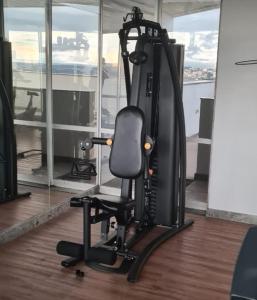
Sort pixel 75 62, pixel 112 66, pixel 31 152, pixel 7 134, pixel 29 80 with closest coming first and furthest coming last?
pixel 7 134
pixel 29 80
pixel 31 152
pixel 75 62
pixel 112 66

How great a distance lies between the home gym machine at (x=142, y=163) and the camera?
2.78m

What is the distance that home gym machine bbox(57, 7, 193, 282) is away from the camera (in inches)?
109

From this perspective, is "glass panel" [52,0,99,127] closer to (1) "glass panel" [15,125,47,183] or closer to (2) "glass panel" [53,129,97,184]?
(2) "glass panel" [53,129,97,184]

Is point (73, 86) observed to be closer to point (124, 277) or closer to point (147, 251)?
point (147, 251)

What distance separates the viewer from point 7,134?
3303mm

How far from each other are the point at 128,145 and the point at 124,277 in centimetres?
91

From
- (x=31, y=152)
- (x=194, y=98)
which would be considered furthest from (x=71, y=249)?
(x=194, y=98)

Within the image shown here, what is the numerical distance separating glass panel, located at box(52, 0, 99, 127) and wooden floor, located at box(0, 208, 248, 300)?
1.31m

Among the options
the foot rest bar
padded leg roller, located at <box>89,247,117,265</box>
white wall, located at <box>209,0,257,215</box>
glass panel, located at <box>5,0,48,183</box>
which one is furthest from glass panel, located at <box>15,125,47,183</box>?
white wall, located at <box>209,0,257,215</box>

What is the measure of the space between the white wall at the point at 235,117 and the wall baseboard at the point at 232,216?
0.04 metres

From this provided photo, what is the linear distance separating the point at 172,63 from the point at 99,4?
4.67ft

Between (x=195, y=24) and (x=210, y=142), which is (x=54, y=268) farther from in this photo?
(x=195, y=24)

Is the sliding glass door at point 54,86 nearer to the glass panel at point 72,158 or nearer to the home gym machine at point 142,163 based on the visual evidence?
the glass panel at point 72,158

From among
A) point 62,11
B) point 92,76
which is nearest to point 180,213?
point 92,76
